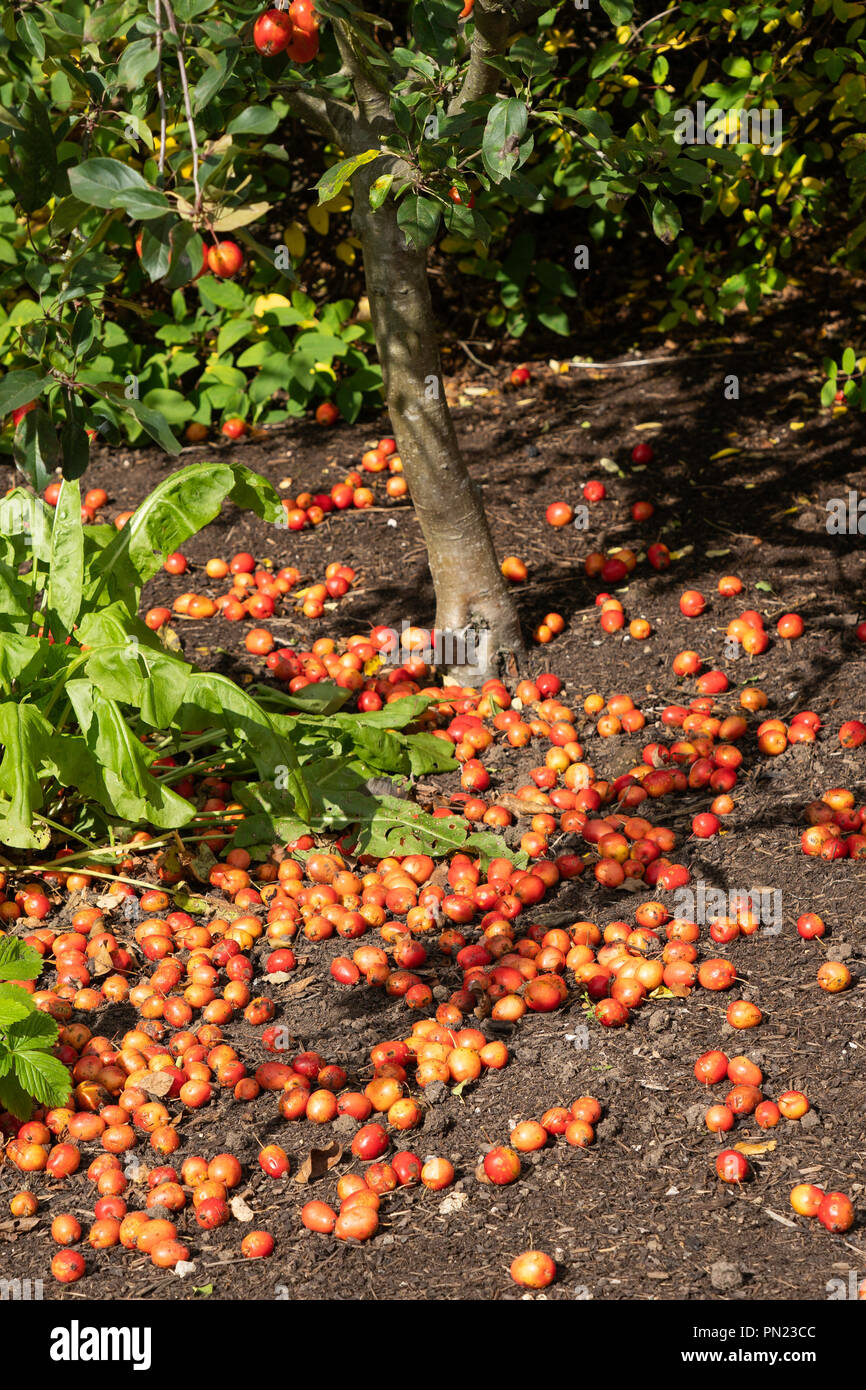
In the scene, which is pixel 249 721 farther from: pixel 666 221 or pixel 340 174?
pixel 666 221

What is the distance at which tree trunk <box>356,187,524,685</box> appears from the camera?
3.87 metres

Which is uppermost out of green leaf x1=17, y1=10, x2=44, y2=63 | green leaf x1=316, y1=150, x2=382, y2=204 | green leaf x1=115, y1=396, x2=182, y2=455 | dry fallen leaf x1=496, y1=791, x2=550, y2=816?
green leaf x1=17, y1=10, x2=44, y2=63

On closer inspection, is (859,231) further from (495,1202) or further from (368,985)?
(495,1202)

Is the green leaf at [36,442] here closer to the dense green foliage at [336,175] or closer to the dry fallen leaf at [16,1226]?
the dense green foliage at [336,175]

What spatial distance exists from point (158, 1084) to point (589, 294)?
547cm

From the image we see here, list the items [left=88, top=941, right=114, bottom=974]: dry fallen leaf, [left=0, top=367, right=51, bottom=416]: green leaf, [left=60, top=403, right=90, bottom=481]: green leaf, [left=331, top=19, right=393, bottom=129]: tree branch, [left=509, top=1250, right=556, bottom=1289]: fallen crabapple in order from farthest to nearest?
[left=88, top=941, right=114, bottom=974]: dry fallen leaf, [left=331, top=19, right=393, bottom=129]: tree branch, [left=60, top=403, right=90, bottom=481]: green leaf, [left=0, top=367, right=51, bottom=416]: green leaf, [left=509, top=1250, right=556, bottom=1289]: fallen crabapple

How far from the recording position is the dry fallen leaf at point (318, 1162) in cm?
277

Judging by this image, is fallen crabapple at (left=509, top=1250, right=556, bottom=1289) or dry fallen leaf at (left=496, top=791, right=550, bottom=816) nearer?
fallen crabapple at (left=509, top=1250, right=556, bottom=1289)

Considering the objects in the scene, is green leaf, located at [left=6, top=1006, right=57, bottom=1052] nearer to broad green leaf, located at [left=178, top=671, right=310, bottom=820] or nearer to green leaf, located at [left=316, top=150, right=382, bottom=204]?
broad green leaf, located at [left=178, top=671, right=310, bottom=820]

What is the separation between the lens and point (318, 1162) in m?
2.79

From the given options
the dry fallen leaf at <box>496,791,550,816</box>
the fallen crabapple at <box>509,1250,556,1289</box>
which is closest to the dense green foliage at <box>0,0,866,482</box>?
the dry fallen leaf at <box>496,791,550,816</box>

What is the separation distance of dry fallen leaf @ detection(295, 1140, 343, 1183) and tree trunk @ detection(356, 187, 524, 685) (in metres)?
2.02

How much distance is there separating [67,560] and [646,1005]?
6.50 feet

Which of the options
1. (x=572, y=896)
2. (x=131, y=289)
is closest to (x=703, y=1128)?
(x=572, y=896)
